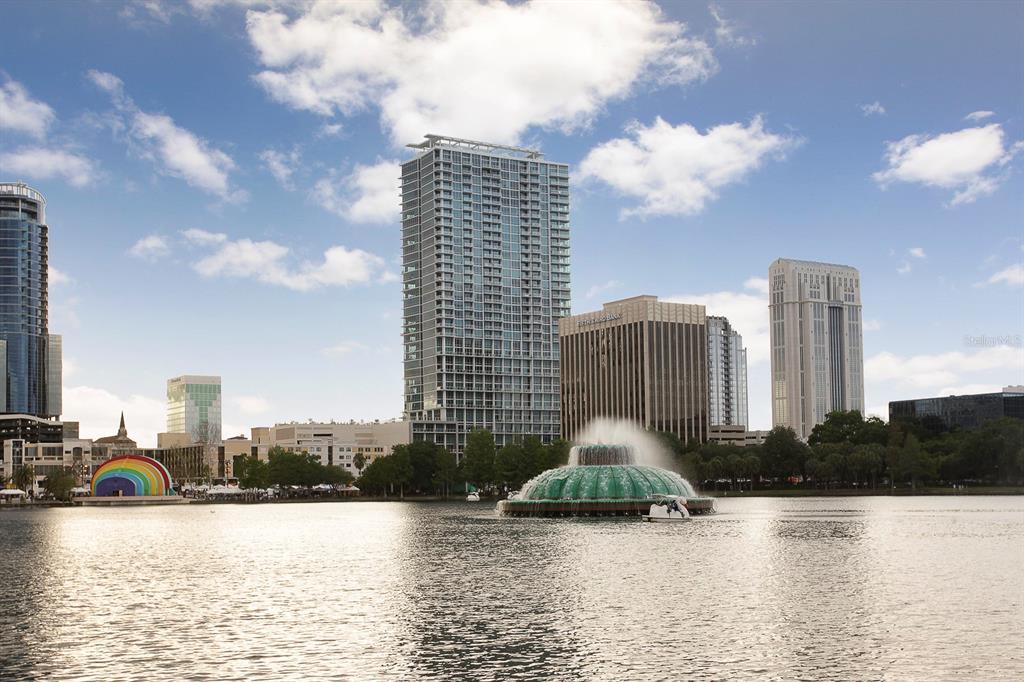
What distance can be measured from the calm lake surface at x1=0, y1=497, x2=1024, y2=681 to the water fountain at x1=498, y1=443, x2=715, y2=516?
37.9 meters

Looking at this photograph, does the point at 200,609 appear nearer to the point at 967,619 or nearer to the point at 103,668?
the point at 103,668

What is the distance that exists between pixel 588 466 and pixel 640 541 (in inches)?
2099

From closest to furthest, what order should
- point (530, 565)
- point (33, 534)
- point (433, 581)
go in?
point (433, 581) < point (530, 565) < point (33, 534)

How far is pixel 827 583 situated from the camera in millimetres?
59938

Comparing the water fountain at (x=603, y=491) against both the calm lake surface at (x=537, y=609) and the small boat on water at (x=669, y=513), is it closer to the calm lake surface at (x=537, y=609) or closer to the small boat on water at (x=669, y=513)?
the small boat on water at (x=669, y=513)

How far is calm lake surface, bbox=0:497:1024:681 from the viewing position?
39.3 metres

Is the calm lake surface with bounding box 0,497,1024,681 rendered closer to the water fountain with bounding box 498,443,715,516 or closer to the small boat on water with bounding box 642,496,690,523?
the small boat on water with bounding box 642,496,690,523

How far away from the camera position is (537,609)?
5222 cm

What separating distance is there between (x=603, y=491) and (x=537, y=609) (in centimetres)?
8790

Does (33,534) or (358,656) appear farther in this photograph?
(33,534)

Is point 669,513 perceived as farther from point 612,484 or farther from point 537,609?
point 537,609

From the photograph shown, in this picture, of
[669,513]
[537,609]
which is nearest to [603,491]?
[669,513]

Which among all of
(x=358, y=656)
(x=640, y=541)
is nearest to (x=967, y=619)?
(x=358, y=656)

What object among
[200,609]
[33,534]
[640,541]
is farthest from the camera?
[33,534]
